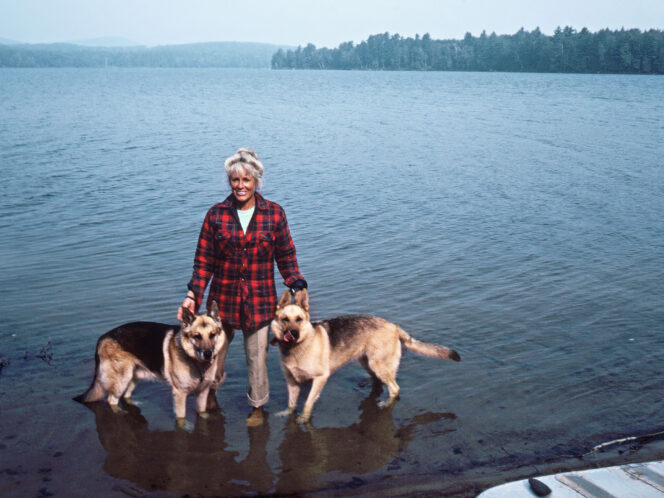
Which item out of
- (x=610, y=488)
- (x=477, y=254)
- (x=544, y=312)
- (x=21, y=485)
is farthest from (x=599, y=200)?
(x=21, y=485)

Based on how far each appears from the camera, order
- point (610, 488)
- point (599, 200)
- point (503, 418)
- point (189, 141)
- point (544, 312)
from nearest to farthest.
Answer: point (610, 488) < point (503, 418) < point (544, 312) < point (599, 200) < point (189, 141)

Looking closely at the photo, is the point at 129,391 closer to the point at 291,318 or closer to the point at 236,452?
the point at 236,452

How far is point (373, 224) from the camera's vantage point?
1509cm

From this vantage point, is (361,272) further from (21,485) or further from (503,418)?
(21,485)

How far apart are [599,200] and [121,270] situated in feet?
46.8

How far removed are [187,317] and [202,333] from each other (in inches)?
8.0

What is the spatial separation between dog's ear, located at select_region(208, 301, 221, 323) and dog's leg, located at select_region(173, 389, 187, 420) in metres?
0.95

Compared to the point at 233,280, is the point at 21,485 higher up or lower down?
lower down

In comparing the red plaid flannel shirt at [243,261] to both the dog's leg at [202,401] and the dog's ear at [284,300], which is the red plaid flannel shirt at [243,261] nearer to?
the dog's ear at [284,300]

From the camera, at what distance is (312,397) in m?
6.09

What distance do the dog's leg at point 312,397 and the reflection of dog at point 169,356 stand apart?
989 mm

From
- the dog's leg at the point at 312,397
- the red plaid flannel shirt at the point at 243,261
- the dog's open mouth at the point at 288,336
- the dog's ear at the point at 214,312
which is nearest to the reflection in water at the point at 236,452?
the dog's leg at the point at 312,397

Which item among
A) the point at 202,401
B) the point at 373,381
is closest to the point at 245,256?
the point at 202,401

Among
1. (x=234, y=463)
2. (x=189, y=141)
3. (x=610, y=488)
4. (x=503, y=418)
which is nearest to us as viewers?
(x=610, y=488)
